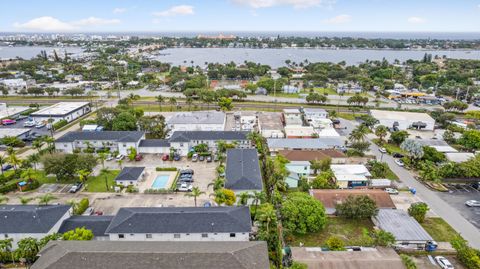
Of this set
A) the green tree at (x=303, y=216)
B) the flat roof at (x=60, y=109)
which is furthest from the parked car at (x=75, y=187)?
the flat roof at (x=60, y=109)

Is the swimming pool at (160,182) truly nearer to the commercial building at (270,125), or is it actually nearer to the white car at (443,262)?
the commercial building at (270,125)

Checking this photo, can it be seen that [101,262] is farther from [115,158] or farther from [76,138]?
[76,138]

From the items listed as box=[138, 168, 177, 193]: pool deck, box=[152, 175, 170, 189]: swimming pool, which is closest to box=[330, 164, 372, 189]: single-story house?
box=[138, 168, 177, 193]: pool deck

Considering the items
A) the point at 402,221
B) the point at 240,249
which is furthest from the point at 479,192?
the point at 240,249

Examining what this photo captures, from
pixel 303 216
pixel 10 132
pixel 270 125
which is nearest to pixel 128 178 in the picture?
pixel 303 216

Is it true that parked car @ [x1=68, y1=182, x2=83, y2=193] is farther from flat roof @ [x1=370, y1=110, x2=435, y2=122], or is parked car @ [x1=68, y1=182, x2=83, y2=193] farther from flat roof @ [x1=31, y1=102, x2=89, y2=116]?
flat roof @ [x1=370, y1=110, x2=435, y2=122]
